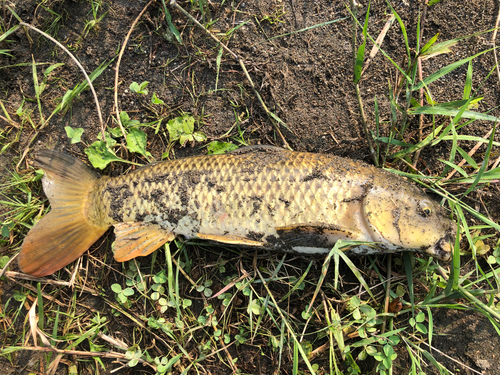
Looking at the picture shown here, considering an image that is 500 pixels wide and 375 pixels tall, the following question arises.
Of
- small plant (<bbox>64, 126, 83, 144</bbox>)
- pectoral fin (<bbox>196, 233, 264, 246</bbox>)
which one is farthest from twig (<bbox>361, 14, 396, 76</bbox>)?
small plant (<bbox>64, 126, 83, 144</bbox>)

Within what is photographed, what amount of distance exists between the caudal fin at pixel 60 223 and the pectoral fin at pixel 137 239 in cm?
21

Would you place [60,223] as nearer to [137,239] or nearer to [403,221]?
[137,239]

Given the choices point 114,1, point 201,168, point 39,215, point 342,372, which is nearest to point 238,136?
point 201,168

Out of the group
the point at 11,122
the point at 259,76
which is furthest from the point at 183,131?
the point at 11,122

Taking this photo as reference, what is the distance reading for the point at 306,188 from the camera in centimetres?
236

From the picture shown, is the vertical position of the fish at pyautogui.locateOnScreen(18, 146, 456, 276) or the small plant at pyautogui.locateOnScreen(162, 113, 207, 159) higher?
the small plant at pyautogui.locateOnScreen(162, 113, 207, 159)

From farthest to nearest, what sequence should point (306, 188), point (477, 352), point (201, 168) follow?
point (477, 352) → point (201, 168) → point (306, 188)

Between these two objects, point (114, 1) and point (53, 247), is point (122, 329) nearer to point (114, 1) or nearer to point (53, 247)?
point (53, 247)

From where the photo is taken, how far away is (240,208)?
243cm

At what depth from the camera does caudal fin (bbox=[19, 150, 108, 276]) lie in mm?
2723

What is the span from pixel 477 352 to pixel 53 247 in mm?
3662

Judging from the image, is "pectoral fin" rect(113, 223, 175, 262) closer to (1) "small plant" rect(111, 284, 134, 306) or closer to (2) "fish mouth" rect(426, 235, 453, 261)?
(1) "small plant" rect(111, 284, 134, 306)

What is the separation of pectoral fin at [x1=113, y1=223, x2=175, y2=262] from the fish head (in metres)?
1.58

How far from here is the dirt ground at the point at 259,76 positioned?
2861mm
